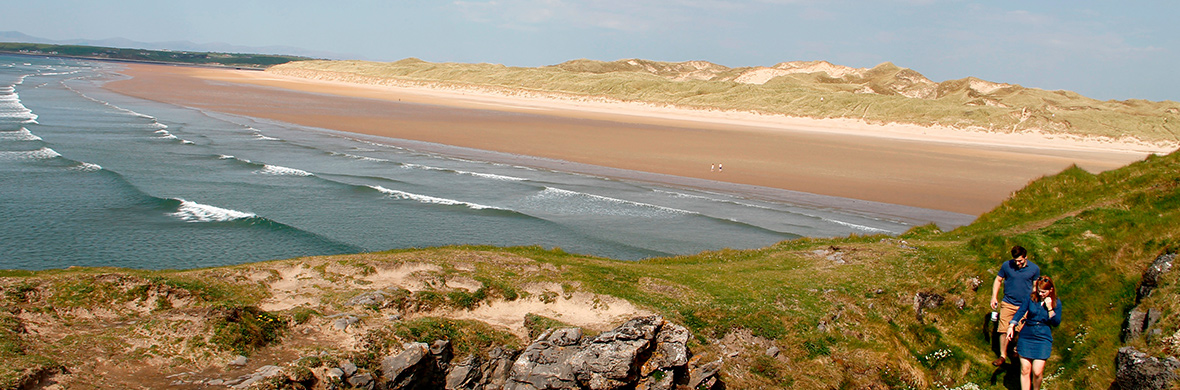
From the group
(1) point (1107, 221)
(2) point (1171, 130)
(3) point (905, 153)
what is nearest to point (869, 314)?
(1) point (1107, 221)

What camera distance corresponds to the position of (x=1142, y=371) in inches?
360

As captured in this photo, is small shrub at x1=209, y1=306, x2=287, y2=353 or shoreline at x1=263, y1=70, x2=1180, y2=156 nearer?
small shrub at x1=209, y1=306, x2=287, y2=353

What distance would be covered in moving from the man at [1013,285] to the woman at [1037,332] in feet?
1.31

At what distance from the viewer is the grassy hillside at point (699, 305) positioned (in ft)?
32.6

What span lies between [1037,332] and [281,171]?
36657 mm

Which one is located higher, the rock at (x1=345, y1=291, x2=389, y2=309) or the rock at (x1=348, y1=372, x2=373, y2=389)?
the rock at (x1=345, y1=291, x2=389, y2=309)

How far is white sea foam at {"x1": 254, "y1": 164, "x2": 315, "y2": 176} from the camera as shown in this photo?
37.0m

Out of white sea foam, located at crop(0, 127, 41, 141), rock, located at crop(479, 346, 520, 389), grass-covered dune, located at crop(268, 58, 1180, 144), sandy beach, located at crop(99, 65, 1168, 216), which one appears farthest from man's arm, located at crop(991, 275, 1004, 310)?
grass-covered dune, located at crop(268, 58, 1180, 144)

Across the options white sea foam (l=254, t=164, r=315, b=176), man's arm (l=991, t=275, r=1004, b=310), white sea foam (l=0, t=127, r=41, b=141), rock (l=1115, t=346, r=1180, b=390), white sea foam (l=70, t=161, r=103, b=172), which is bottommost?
white sea foam (l=0, t=127, r=41, b=141)

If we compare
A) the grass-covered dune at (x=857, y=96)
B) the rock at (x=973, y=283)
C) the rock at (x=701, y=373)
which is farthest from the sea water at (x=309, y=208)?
the grass-covered dune at (x=857, y=96)

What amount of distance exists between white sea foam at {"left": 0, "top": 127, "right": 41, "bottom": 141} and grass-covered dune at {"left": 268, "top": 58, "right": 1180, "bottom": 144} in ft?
249

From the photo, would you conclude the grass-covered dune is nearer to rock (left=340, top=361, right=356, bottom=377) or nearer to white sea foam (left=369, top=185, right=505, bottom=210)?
white sea foam (left=369, top=185, right=505, bottom=210)

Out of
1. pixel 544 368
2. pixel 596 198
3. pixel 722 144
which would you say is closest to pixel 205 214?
pixel 596 198

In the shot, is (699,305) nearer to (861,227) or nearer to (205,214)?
(861,227)
